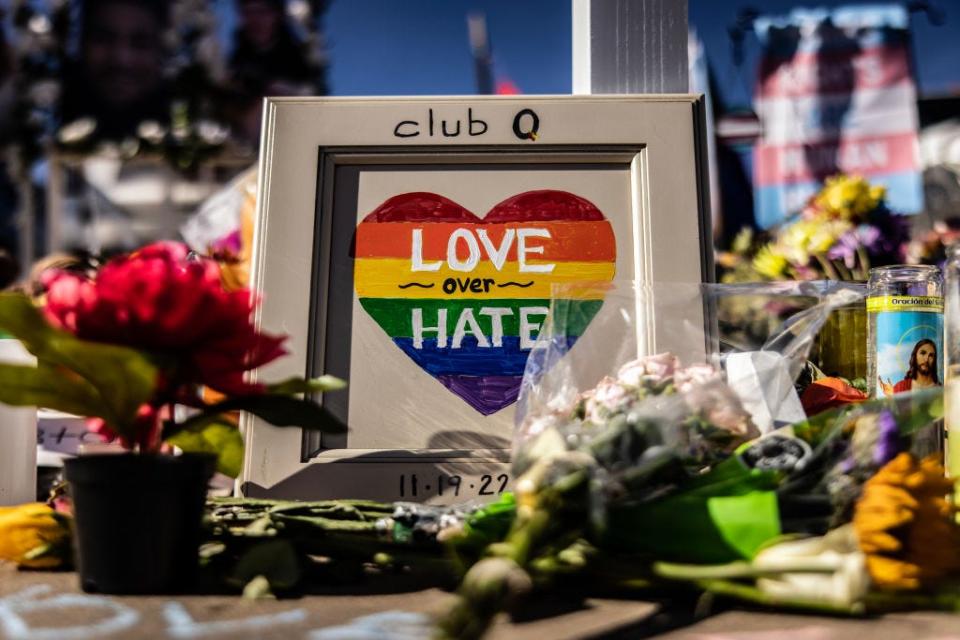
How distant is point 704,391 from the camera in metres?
0.82

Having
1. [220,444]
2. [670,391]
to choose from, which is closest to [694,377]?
[670,391]

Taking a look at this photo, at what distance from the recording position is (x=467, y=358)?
1.10m

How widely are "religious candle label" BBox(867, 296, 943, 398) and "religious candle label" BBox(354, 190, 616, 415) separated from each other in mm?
339

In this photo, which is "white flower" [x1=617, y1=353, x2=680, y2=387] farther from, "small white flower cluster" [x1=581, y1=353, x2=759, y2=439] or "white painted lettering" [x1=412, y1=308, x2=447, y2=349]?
"white painted lettering" [x1=412, y1=308, x2=447, y2=349]

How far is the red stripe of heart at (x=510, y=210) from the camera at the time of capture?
1.14 meters

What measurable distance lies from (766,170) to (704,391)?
424 cm

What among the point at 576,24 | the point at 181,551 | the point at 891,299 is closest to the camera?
the point at 181,551

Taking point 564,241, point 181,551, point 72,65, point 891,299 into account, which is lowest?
point 181,551

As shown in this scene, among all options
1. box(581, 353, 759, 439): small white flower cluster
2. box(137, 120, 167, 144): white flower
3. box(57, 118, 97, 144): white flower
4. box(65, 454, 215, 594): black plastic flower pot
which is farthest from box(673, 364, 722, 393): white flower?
box(57, 118, 97, 144): white flower

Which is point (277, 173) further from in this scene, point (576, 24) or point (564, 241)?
point (576, 24)

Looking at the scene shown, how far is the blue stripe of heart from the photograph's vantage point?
1.10 meters

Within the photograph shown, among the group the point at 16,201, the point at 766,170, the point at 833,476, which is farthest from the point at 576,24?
the point at 16,201

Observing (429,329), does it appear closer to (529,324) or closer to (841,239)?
(529,324)

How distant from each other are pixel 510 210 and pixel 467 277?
0.11 meters
